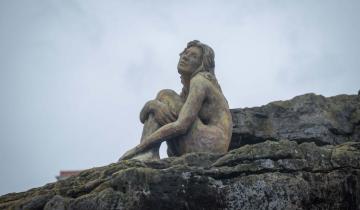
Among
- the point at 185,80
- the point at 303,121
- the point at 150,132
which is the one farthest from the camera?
the point at 303,121

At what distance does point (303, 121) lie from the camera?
1941 centimetres

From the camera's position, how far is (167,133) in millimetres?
14391

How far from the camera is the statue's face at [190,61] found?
15.9 metres

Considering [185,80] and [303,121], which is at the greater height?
[185,80]

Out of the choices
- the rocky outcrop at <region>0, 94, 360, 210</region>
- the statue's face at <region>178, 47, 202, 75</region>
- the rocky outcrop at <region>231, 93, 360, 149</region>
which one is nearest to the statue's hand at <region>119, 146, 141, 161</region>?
the rocky outcrop at <region>0, 94, 360, 210</region>

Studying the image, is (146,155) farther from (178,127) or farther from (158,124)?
(158,124)

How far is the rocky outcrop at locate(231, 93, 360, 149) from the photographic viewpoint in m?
19.0

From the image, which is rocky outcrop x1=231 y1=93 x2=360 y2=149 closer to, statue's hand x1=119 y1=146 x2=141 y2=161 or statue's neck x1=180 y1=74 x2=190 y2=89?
statue's neck x1=180 y1=74 x2=190 y2=89

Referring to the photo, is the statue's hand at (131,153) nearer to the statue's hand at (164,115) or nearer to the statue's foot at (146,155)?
the statue's foot at (146,155)

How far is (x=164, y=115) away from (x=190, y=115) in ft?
2.19

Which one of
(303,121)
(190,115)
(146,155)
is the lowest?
(146,155)

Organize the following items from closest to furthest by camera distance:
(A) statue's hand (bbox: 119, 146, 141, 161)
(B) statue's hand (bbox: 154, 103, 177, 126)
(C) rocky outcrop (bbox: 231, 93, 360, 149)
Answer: (A) statue's hand (bbox: 119, 146, 141, 161)
(B) statue's hand (bbox: 154, 103, 177, 126)
(C) rocky outcrop (bbox: 231, 93, 360, 149)

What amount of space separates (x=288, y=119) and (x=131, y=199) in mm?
9143

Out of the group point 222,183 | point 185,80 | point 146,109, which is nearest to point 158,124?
point 146,109
